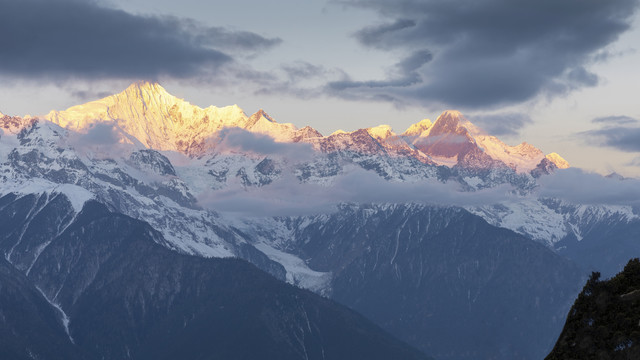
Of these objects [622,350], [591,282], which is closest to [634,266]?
[591,282]

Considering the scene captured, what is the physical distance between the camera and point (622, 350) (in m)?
135

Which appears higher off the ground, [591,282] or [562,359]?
[591,282]

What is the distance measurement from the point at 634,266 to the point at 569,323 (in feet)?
36.0

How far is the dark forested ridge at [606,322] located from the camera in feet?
447

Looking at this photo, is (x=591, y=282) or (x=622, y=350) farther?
(x=591, y=282)

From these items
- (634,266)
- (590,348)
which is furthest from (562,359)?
(634,266)

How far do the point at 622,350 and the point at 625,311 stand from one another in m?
6.99

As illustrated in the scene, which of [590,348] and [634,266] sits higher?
[634,266]

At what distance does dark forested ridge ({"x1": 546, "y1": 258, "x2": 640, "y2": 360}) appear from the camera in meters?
136

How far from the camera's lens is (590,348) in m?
140

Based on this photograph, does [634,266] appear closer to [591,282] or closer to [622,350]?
[591,282]

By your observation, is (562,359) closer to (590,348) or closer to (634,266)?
(590,348)

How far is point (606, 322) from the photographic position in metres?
141

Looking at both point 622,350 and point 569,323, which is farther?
point 569,323
